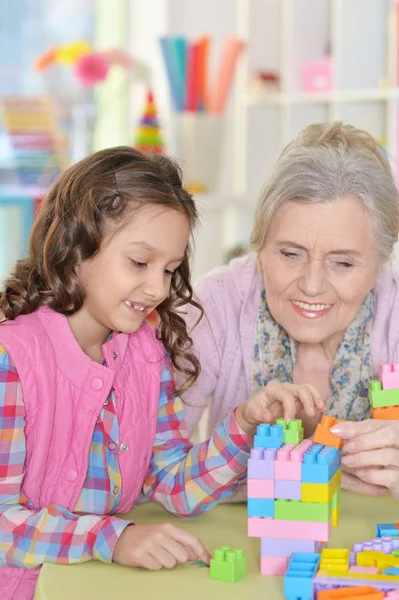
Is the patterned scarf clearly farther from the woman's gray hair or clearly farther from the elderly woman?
the woman's gray hair

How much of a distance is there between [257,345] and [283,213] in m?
0.29

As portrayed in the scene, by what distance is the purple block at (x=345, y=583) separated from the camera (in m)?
1.10

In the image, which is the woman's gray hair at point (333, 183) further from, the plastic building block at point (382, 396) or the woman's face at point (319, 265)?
the plastic building block at point (382, 396)

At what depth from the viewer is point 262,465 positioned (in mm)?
1177

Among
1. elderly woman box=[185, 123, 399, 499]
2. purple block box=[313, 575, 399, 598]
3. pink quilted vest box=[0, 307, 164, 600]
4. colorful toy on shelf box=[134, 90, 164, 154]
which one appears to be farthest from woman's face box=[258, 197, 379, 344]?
colorful toy on shelf box=[134, 90, 164, 154]

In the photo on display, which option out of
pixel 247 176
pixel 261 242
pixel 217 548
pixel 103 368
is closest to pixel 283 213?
pixel 261 242

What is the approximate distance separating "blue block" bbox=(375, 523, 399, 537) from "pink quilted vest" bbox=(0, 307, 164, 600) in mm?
376

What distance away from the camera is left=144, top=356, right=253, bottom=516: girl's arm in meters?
1.46

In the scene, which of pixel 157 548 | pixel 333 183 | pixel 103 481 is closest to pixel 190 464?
pixel 103 481

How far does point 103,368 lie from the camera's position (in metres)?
1.44

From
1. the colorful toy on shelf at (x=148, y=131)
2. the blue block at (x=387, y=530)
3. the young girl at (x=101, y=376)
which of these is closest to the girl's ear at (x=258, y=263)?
the young girl at (x=101, y=376)

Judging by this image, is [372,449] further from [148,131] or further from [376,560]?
[148,131]

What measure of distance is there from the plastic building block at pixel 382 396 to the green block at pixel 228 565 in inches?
11.4

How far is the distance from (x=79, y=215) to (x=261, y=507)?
0.52 metres
